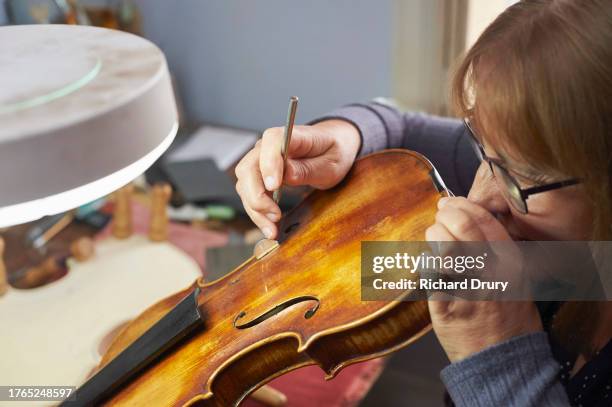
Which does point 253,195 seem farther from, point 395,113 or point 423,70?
point 423,70

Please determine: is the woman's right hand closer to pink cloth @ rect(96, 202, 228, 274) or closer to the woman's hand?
the woman's hand

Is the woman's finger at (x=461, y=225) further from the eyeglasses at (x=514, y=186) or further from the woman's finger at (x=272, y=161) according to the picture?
the woman's finger at (x=272, y=161)

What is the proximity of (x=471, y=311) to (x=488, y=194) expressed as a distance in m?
0.17

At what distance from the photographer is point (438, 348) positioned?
1.21 meters

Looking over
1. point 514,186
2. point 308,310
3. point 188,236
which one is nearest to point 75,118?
point 308,310

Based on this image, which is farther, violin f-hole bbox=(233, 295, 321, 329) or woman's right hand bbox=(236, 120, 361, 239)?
woman's right hand bbox=(236, 120, 361, 239)

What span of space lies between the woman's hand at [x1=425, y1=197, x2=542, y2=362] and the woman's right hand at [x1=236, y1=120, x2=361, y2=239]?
0.24 m

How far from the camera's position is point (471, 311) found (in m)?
0.67

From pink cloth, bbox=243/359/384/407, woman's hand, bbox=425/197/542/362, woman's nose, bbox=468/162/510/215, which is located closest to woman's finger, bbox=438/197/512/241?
woman's hand, bbox=425/197/542/362

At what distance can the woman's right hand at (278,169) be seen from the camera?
84 cm

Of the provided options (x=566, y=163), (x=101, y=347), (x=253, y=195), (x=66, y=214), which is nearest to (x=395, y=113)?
(x=253, y=195)

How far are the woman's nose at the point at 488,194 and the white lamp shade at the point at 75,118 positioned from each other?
404 millimetres

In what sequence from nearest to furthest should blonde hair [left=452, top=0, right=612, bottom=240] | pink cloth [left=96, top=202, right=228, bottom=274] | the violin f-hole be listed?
1. blonde hair [left=452, top=0, right=612, bottom=240]
2. the violin f-hole
3. pink cloth [left=96, top=202, right=228, bottom=274]

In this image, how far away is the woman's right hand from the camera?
0.84 meters
